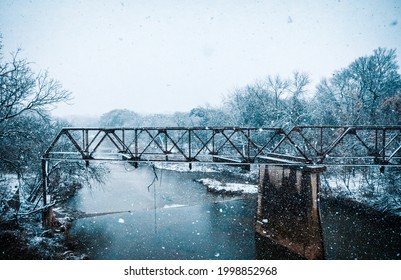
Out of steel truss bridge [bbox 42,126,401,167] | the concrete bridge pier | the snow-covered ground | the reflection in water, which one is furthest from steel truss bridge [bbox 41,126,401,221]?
the reflection in water

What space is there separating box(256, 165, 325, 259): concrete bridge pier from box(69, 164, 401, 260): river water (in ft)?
1.01

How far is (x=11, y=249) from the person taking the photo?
8719 mm

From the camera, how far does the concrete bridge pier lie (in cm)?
903

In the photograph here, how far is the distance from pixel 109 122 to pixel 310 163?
5624 cm

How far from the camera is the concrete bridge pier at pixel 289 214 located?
29.6 feet

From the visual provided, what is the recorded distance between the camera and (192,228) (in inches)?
544

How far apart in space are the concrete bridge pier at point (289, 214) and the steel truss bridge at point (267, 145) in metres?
0.70

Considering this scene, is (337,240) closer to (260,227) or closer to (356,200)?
(260,227)

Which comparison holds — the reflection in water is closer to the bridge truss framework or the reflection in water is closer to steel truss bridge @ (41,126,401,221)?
steel truss bridge @ (41,126,401,221)

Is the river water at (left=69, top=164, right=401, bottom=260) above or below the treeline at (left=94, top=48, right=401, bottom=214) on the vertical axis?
below

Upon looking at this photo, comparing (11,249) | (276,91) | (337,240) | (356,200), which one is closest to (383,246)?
(337,240)

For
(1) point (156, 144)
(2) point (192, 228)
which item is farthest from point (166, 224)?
(1) point (156, 144)

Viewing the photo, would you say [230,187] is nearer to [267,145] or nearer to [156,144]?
[267,145]

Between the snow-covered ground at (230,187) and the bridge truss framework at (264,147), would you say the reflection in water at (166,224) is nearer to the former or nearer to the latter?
the snow-covered ground at (230,187)
